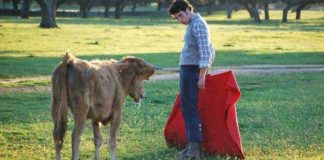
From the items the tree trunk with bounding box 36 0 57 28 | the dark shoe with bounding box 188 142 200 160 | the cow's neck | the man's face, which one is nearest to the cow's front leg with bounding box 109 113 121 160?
the cow's neck

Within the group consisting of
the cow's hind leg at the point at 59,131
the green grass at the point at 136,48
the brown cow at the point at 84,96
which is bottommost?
the green grass at the point at 136,48

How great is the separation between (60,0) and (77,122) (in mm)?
85501

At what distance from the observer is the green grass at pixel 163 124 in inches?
455

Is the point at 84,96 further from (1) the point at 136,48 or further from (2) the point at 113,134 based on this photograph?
(1) the point at 136,48

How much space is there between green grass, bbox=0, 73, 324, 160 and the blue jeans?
25.5 inches

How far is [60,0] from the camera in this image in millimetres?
93250

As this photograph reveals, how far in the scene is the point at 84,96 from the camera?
9.39 m

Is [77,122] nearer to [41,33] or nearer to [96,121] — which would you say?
[96,121]

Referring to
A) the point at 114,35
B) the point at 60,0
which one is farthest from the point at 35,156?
the point at 60,0

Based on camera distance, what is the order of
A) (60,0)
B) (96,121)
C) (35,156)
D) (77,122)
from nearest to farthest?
(77,122)
(96,121)
(35,156)
(60,0)

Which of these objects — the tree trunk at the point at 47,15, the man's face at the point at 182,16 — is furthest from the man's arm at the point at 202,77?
the tree trunk at the point at 47,15

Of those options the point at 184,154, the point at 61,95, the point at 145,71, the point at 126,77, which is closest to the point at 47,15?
the point at 145,71

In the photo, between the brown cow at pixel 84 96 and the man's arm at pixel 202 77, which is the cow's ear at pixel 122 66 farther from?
the man's arm at pixel 202 77

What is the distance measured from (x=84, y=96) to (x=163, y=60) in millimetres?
20606
